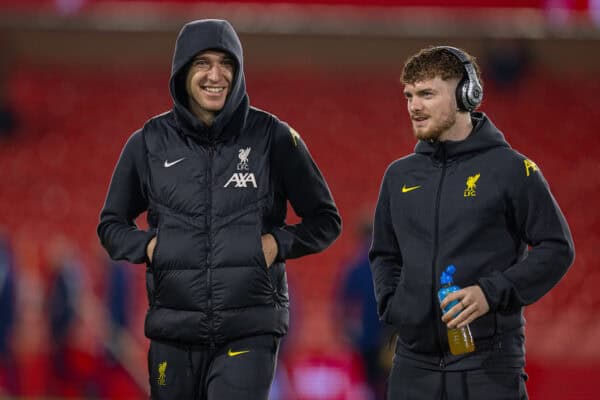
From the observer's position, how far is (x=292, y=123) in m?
15.4

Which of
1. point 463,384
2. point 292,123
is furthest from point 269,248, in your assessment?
point 292,123

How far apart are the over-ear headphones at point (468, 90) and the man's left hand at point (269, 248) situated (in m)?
0.85

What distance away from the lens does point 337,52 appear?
1512 cm

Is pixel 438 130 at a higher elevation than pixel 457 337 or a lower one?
higher

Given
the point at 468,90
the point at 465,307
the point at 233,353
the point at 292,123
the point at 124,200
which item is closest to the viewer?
the point at 465,307

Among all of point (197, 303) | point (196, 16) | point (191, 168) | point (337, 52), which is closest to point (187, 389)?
point (197, 303)

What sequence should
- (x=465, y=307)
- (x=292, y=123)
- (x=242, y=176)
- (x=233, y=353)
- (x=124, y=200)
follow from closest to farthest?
(x=465, y=307)
(x=233, y=353)
(x=242, y=176)
(x=124, y=200)
(x=292, y=123)

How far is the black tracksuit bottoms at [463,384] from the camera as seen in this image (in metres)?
3.85

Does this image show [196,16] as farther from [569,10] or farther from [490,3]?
[569,10]

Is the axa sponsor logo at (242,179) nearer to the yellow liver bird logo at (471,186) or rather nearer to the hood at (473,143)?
the hood at (473,143)

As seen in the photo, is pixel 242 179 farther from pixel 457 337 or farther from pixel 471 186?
pixel 457 337

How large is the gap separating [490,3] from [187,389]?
913cm

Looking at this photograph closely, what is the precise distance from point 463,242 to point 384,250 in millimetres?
396

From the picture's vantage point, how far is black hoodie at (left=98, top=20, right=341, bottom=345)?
13.7ft
